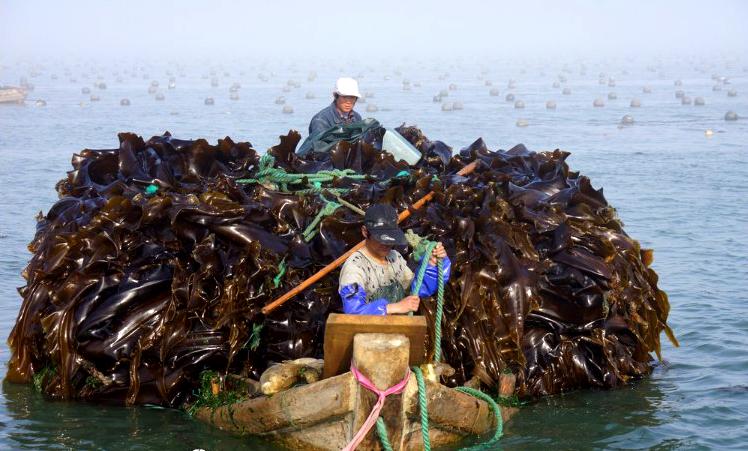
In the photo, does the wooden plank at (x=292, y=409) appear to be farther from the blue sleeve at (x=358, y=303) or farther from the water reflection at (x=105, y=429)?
the blue sleeve at (x=358, y=303)

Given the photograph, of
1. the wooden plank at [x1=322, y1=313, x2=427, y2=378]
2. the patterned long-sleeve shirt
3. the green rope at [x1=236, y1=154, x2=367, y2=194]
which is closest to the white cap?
the green rope at [x1=236, y1=154, x2=367, y2=194]

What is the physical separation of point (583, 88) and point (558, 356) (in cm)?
4954

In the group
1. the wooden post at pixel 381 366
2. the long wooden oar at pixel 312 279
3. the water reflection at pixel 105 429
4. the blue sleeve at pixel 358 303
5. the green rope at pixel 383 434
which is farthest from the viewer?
the water reflection at pixel 105 429

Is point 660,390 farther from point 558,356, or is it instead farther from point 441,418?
point 441,418

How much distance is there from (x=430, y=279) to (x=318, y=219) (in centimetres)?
129

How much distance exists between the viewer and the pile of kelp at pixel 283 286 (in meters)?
8.32

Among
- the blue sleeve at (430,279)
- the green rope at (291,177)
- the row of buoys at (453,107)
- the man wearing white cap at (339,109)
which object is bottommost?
the row of buoys at (453,107)

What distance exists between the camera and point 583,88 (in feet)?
186

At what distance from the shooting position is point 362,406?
6.83 metres

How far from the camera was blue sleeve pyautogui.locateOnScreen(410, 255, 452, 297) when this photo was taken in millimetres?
7703

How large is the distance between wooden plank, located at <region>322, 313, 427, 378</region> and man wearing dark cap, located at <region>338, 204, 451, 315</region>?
0.37 m

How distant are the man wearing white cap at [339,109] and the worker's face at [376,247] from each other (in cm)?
422

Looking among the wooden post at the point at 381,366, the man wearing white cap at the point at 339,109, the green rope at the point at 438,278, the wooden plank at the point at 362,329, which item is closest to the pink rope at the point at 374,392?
the wooden post at the point at 381,366

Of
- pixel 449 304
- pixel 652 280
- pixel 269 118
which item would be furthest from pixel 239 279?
pixel 269 118
